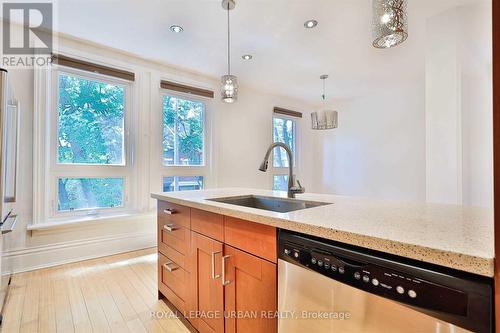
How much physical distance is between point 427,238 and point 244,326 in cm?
87

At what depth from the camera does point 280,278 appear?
0.98 m

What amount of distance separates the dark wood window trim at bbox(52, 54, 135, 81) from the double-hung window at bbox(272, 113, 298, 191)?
2.77 m

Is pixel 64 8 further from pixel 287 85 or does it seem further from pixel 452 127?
pixel 452 127

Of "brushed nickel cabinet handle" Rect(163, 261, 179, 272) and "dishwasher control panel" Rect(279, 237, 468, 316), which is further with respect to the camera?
"brushed nickel cabinet handle" Rect(163, 261, 179, 272)

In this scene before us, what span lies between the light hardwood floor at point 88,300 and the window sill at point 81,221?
415 mm

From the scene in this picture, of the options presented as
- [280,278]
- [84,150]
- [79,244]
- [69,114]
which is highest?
[69,114]

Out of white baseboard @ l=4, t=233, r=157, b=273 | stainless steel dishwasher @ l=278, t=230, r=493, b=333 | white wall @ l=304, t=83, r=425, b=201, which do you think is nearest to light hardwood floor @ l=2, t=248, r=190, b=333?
white baseboard @ l=4, t=233, r=157, b=273

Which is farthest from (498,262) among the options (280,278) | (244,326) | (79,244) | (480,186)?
(79,244)

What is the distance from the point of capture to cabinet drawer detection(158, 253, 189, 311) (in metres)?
1.58

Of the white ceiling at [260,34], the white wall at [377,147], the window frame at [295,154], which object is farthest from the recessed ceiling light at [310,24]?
the white wall at [377,147]

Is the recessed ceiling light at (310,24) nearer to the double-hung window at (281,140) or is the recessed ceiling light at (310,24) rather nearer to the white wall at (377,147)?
the double-hung window at (281,140)

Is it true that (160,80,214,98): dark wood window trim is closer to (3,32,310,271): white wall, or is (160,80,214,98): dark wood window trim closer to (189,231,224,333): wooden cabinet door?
(3,32,310,271): white wall

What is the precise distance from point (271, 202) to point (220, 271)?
0.64 m

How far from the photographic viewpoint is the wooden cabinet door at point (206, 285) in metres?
1.27
